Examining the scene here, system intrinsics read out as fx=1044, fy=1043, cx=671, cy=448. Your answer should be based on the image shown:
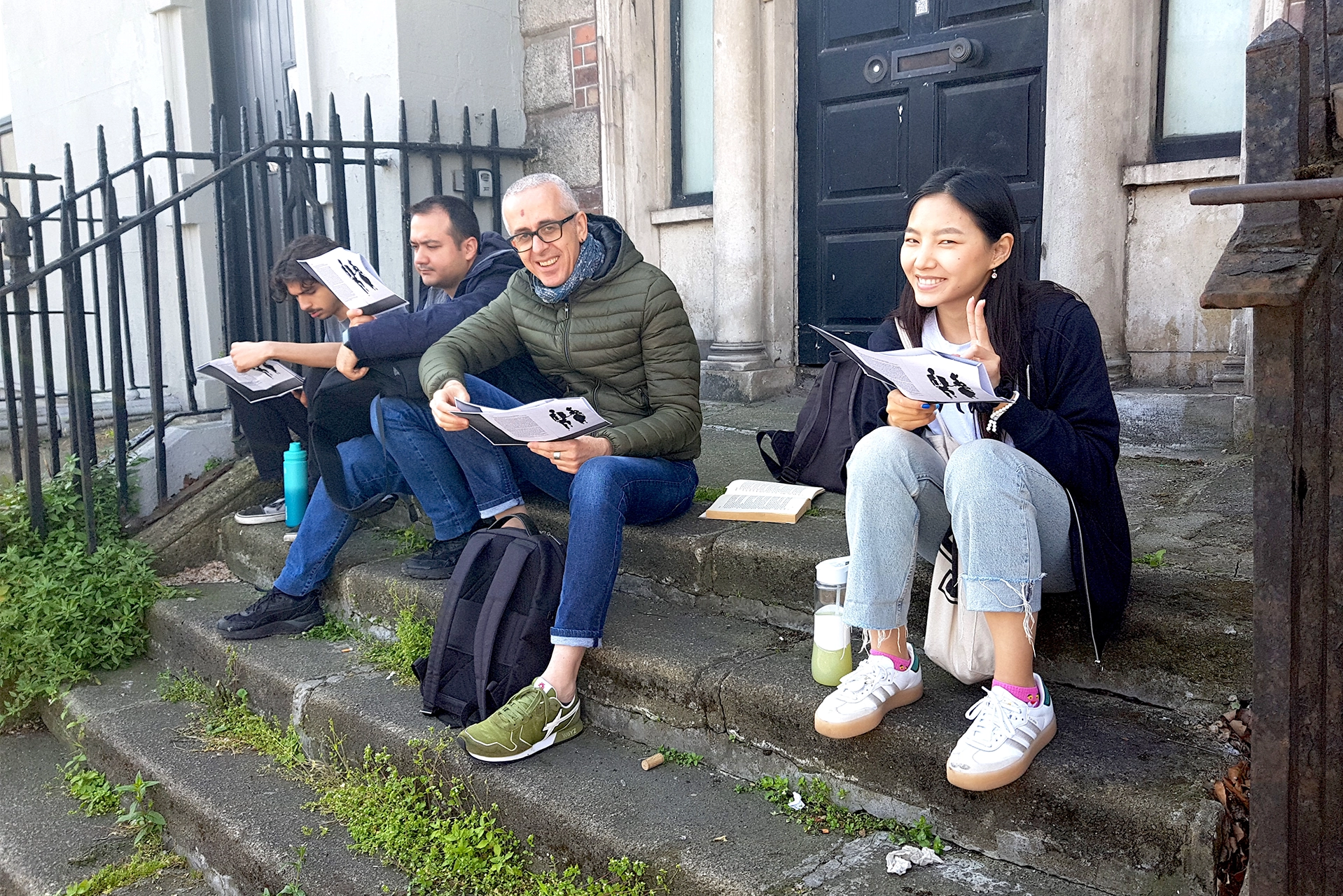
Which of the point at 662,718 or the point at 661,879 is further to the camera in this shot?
the point at 662,718

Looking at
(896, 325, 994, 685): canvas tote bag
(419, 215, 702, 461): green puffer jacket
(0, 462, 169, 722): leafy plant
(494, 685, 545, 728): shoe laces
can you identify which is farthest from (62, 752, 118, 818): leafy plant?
(896, 325, 994, 685): canvas tote bag

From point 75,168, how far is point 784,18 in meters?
5.56

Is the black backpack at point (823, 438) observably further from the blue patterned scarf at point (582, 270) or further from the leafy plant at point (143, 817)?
the leafy plant at point (143, 817)

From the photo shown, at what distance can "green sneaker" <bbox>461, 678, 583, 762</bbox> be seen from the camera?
252 centimetres

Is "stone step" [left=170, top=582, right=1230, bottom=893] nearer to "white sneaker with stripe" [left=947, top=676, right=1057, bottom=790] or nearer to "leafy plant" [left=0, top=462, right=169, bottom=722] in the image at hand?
"white sneaker with stripe" [left=947, top=676, right=1057, bottom=790]

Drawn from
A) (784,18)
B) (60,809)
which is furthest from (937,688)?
(784,18)

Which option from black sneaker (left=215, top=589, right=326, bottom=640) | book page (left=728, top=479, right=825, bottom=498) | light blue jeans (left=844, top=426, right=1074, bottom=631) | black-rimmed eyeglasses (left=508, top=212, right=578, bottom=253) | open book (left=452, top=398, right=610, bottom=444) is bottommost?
black sneaker (left=215, top=589, right=326, bottom=640)

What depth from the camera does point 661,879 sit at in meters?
2.09

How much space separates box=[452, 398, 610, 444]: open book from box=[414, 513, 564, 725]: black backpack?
28 centimetres

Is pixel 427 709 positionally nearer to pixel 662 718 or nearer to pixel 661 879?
pixel 662 718

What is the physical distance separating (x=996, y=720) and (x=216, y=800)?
207 centimetres

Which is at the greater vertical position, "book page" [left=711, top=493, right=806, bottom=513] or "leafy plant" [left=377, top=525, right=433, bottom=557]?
"book page" [left=711, top=493, right=806, bottom=513]

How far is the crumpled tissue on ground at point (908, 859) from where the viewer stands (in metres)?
2.01

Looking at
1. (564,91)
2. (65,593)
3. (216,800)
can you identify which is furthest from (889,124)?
(65,593)
